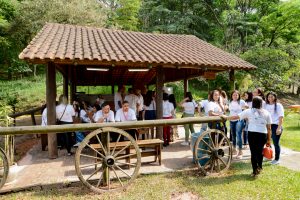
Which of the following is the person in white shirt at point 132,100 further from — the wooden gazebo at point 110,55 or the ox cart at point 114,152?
the ox cart at point 114,152

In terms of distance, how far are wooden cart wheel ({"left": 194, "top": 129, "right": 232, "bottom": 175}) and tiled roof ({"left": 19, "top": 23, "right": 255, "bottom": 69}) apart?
7.97 feet

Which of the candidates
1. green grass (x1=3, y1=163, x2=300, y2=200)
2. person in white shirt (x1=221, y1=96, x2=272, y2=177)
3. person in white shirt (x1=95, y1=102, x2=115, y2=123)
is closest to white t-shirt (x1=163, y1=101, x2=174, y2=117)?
person in white shirt (x1=95, y1=102, x2=115, y2=123)

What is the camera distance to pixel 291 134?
10.5 m

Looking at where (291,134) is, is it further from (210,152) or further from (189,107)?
(210,152)

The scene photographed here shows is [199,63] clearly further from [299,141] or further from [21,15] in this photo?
[21,15]

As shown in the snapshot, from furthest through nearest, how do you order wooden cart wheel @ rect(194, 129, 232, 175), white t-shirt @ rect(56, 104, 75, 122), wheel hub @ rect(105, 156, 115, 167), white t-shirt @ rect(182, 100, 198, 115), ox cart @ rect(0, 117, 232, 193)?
white t-shirt @ rect(182, 100, 198, 115), white t-shirt @ rect(56, 104, 75, 122), wooden cart wheel @ rect(194, 129, 232, 175), wheel hub @ rect(105, 156, 115, 167), ox cart @ rect(0, 117, 232, 193)

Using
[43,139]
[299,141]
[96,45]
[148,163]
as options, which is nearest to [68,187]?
[148,163]

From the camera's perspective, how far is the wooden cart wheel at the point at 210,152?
17.8 ft

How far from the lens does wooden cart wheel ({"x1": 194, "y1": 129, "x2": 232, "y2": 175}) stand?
543 cm

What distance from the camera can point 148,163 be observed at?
6.15 m

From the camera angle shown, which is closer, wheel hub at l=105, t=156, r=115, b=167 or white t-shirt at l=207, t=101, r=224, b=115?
wheel hub at l=105, t=156, r=115, b=167

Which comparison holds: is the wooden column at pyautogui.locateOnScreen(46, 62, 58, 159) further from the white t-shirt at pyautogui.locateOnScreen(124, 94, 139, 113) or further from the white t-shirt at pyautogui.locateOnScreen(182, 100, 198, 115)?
the white t-shirt at pyautogui.locateOnScreen(182, 100, 198, 115)

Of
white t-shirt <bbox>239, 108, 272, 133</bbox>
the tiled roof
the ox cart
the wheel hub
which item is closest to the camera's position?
the ox cart

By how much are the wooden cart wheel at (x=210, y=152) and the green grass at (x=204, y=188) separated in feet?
0.77
